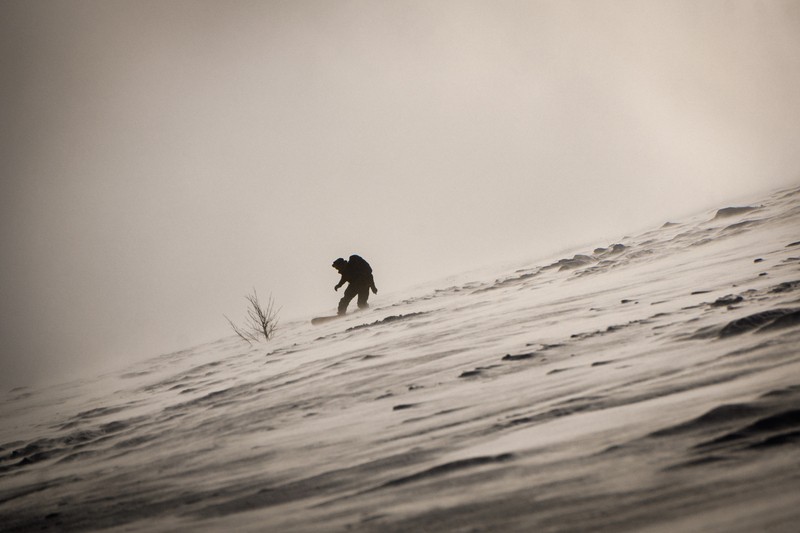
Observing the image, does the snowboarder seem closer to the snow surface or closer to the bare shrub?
the bare shrub

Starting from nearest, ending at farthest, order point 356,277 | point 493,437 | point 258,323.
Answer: point 493,437
point 258,323
point 356,277

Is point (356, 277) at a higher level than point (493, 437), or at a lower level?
higher

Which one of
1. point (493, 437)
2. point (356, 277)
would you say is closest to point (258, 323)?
point (356, 277)

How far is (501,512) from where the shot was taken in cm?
171

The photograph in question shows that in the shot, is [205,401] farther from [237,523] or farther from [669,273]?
[669,273]

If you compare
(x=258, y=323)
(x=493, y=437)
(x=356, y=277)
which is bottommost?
(x=493, y=437)

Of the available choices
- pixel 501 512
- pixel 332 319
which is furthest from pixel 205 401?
pixel 332 319

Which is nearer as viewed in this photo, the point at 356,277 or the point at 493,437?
the point at 493,437

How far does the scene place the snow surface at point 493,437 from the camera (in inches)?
66.3

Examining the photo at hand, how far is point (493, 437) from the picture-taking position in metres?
2.47

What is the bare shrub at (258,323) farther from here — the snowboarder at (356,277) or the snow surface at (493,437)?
the snow surface at (493,437)

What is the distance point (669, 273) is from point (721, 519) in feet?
22.2

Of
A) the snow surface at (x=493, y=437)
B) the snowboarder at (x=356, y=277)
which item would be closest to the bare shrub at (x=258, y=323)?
the snowboarder at (x=356, y=277)

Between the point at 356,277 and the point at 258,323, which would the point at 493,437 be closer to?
the point at 258,323
